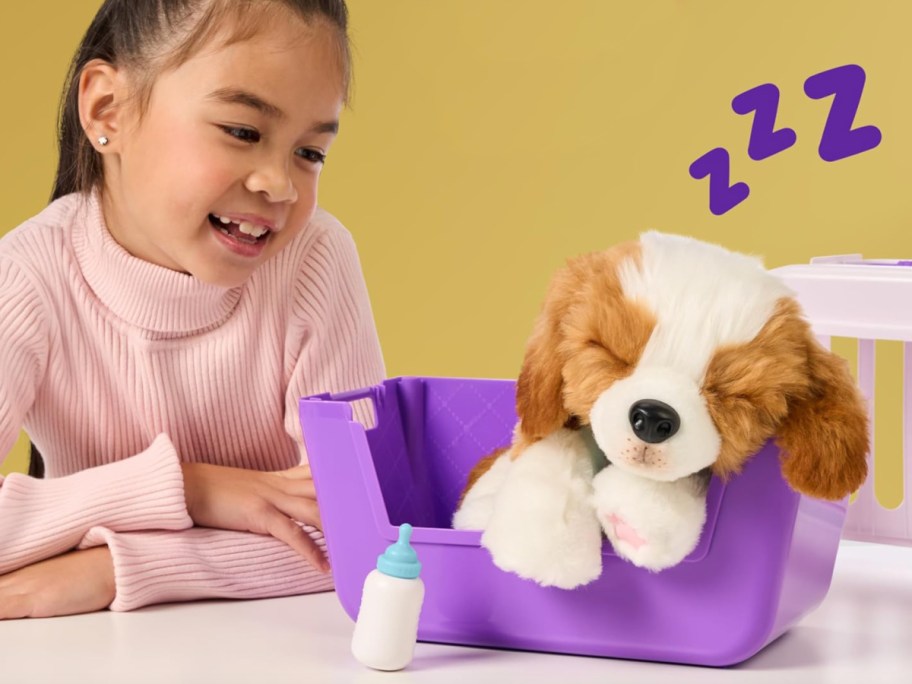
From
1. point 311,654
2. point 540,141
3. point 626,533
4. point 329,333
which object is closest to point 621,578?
point 626,533

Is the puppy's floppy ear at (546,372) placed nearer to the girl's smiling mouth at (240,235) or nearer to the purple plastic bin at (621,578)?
the purple plastic bin at (621,578)

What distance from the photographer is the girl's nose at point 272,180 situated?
997 mm

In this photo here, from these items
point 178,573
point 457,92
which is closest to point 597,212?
point 457,92

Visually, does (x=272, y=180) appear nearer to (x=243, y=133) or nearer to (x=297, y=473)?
(x=243, y=133)

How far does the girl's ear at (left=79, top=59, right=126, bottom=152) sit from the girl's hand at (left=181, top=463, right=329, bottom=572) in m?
0.30

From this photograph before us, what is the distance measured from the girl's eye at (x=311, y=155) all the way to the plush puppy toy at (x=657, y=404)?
1.27 feet

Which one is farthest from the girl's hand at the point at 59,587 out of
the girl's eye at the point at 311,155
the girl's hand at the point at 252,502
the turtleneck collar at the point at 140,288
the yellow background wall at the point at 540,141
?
the yellow background wall at the point at 540,141

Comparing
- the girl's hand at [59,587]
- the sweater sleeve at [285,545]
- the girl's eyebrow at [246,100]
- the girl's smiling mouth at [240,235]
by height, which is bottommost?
the girl's hand at [59,587]

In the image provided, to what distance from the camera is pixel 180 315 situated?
1101 mm

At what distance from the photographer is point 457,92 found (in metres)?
1.90

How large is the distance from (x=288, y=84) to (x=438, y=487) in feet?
1.14

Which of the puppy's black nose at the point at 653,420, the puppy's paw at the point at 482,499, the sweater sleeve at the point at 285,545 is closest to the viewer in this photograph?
the puppy's black nose at the point at 653,420

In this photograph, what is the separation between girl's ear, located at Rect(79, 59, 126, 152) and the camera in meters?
1.09

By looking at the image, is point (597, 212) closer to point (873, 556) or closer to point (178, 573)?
point (873, 556)
